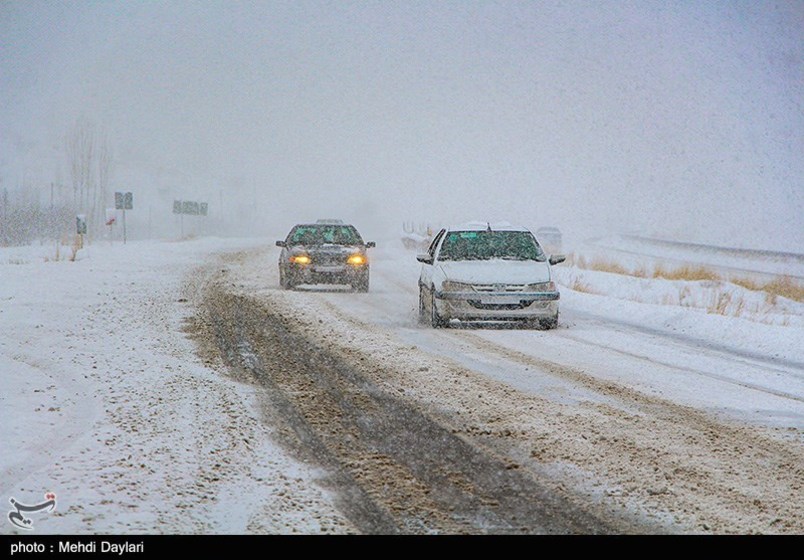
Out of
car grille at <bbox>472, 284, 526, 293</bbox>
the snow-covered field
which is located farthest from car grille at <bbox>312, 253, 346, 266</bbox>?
car grille at <bbox>472, 284, 526, 293</bbox>

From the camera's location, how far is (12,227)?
7412 centimetres

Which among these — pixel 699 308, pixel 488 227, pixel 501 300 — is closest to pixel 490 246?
pixel 488 227

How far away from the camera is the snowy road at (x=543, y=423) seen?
4621 mm

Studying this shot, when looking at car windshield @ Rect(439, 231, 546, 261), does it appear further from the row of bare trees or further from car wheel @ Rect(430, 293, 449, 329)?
the row of bare trees

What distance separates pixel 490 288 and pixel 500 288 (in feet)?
0.51

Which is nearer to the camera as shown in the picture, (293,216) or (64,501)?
(64,501)

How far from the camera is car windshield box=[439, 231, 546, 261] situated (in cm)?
1407

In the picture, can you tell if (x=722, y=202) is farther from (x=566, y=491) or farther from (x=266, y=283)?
(x=566, y=491)

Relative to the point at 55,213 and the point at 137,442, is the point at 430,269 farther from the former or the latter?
the point at 55,213

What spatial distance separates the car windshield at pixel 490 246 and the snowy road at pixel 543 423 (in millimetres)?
1597

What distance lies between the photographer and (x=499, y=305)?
42.2ft

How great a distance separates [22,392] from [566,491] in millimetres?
5009

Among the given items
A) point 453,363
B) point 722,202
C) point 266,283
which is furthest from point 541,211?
point 453,363

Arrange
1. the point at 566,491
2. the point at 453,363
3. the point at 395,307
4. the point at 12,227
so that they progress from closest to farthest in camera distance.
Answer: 1. the point at 566,491
2. the point at 453,363
3. the point at 395,307
4. the point at 12,227
